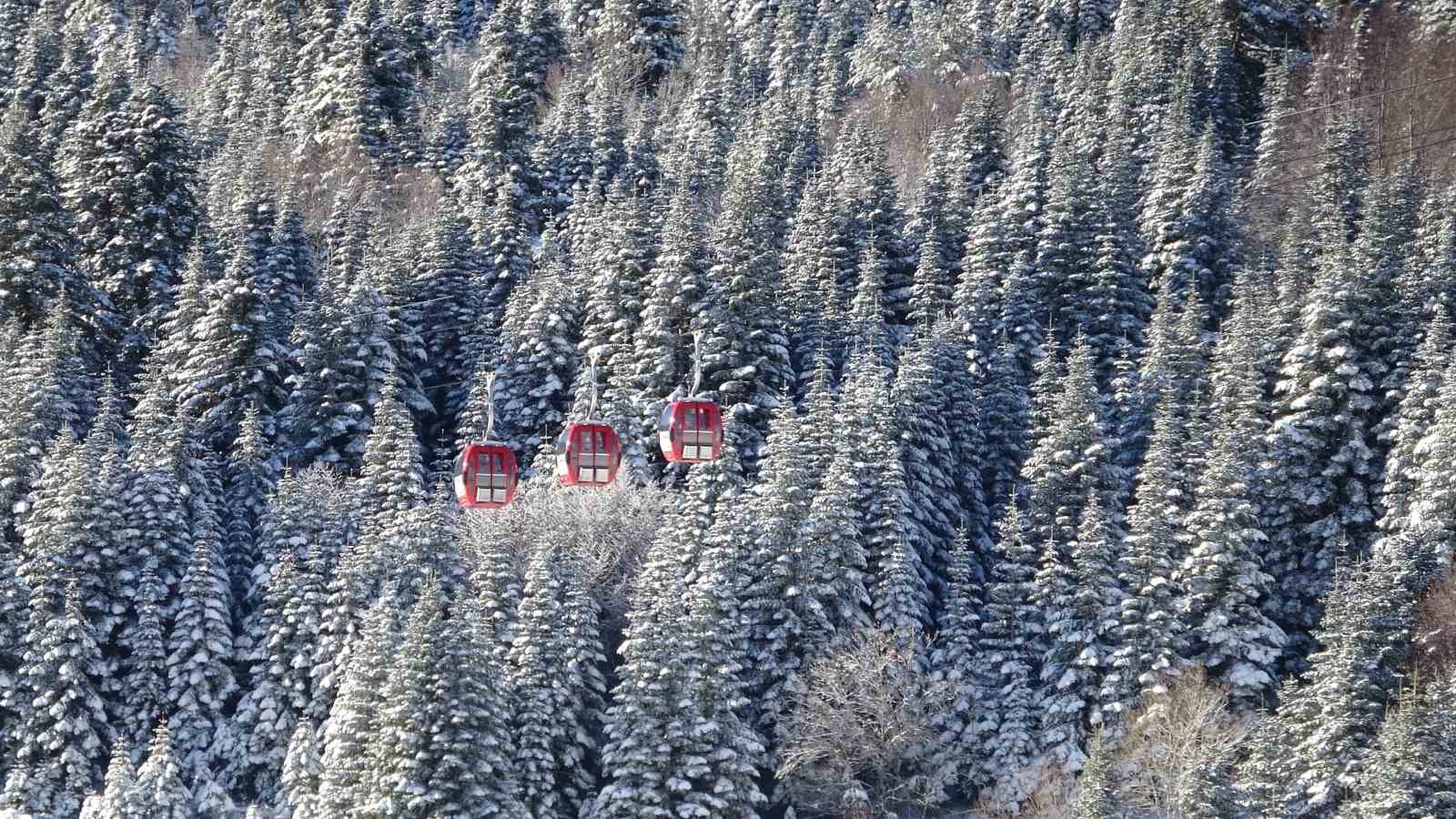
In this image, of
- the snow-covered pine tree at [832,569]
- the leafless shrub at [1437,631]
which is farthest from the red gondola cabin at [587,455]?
the leafless shrub at [1437,631]

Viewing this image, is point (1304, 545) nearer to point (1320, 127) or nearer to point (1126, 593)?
point (1126, 593)

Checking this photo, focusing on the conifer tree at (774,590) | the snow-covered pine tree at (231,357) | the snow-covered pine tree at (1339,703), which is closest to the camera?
the snow-covered pine tree at (1339,703)

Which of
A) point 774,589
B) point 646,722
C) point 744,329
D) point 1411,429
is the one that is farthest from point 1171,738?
point 744,329

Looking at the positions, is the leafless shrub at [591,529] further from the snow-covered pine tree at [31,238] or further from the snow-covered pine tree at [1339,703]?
the snow-covered pine tree at [31,238]

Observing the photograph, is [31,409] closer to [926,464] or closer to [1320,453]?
[926,464]

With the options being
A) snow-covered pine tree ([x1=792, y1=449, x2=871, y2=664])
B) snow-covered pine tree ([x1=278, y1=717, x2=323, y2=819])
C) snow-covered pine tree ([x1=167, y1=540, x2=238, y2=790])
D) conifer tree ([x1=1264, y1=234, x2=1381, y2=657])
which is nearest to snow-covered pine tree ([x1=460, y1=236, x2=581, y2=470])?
snow-covered pine tree ([x1=167, y1=540, x2=238, y2=790])
